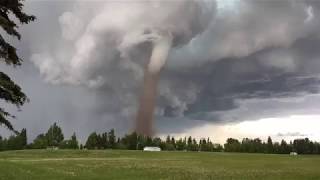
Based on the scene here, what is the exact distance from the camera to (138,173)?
127 feet

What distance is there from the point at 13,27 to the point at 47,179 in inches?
483

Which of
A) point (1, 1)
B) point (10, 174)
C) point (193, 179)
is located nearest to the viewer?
point (1, 1)

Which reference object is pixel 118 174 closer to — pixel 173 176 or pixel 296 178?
pixel 173 176

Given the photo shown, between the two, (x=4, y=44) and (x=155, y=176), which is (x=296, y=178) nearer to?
(x=155, y=176)

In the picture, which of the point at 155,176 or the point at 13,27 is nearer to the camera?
the point at 13,27

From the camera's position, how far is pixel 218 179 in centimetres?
3484

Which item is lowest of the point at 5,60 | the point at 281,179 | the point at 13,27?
the point at 281,179

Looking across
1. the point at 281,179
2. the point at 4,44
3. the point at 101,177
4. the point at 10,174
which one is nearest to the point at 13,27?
the point at 4,44

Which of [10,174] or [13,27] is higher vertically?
[13,27]

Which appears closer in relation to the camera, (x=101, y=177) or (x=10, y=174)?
(x=10, y=174)

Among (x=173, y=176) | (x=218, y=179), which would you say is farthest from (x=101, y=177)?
(x=218, y=179)

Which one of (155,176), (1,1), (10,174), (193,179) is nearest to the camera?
(1,1)

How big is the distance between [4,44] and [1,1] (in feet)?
5.81

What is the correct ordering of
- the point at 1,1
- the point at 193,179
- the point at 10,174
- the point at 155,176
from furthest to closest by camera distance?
the point at 155,176 < the point at 193,179 < the point at 10,174 < the point at 1,1
